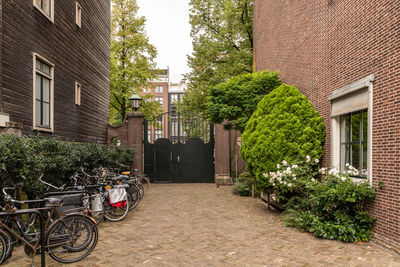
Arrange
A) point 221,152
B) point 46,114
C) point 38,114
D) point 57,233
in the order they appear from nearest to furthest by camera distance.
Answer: point 57,233, point 38,114, point 46,114, point 221,152

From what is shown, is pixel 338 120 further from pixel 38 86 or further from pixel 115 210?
pixel 38 86

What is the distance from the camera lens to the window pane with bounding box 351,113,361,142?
6.57 metres

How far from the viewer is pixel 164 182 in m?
15.9

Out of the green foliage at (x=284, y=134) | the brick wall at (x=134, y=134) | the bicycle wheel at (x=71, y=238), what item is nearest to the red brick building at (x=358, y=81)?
the green foliage at (x=284, y=134)

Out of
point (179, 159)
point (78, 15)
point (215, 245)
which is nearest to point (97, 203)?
point (215, 245)

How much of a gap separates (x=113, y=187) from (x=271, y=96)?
4.91 meters

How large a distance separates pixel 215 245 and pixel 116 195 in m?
2.89

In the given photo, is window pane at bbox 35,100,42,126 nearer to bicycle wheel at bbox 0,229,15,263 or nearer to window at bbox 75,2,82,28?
window at bbox 75,2,82,28

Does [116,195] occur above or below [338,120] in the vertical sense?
below

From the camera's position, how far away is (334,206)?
19.6ft

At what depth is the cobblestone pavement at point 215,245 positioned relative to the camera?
4.50m

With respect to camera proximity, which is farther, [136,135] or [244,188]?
[136,135]

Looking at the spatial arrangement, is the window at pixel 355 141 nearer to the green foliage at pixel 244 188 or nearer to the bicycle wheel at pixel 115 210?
the green foliage at pixel 244 188

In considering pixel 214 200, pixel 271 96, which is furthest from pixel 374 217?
pixel 214 200
